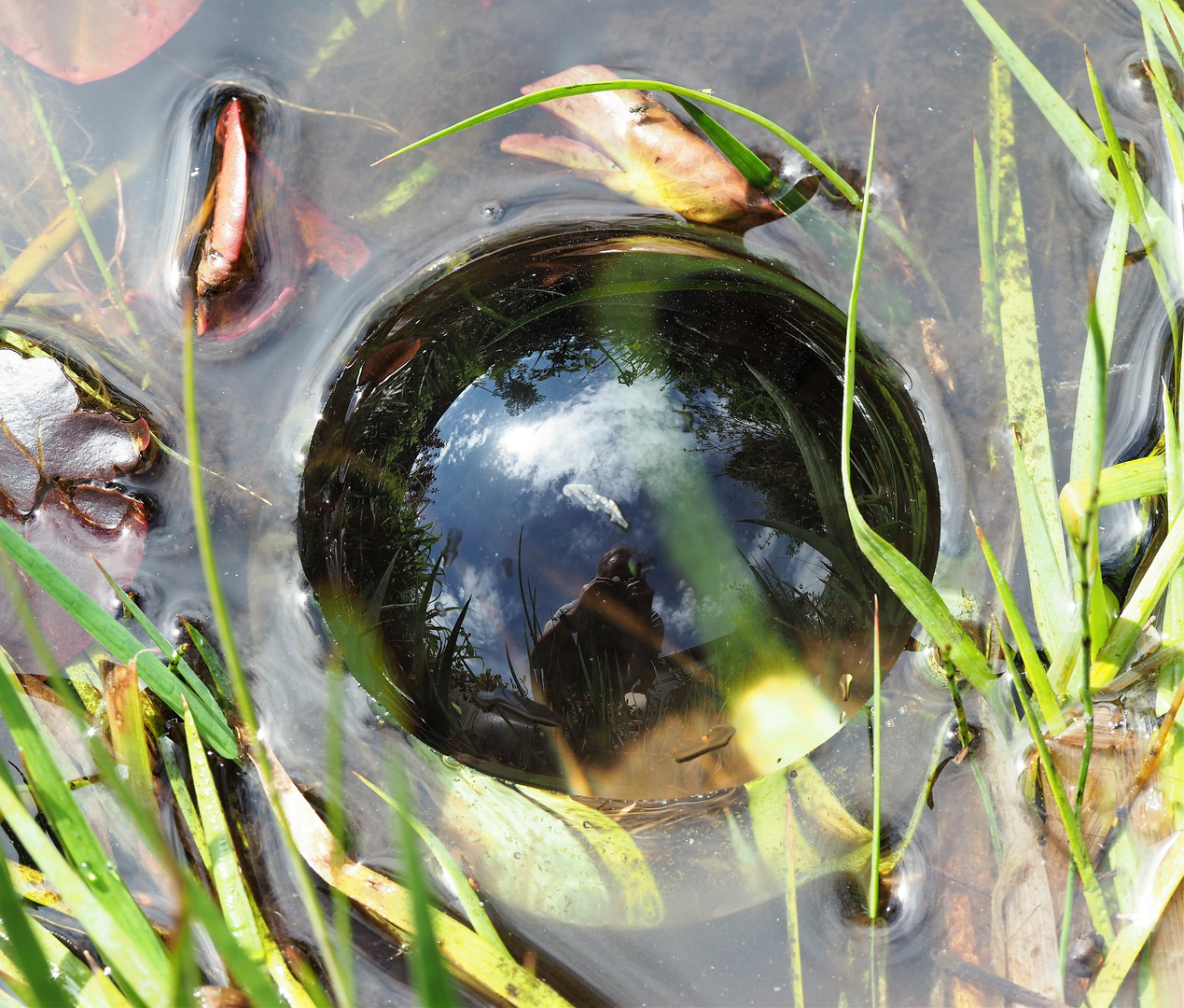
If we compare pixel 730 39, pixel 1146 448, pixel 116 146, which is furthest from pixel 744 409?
pixel 116 146

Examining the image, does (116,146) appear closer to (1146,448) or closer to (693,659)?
(693,659)

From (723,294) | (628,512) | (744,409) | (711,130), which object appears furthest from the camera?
(711,130)

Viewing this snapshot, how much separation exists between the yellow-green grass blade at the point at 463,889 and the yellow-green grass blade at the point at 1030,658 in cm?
122

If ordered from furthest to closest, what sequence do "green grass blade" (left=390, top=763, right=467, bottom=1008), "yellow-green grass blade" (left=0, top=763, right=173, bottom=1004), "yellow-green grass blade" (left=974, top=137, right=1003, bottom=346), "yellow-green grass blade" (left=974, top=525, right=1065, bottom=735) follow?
"yellow-green grass blade" (left=974, top=137, right=1003, bottom=346) → "yellow-green grass blade" (left=974, top=525, right=1065, bottom=735) → "yellow-green grass blade" (left=0, top=763, right=173, bottom=1004) → "green grass blade" (left=390, top=763, right=467, bottom=1008)

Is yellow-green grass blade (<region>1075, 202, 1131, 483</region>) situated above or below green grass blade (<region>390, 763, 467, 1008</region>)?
above

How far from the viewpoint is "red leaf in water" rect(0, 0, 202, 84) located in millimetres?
2377

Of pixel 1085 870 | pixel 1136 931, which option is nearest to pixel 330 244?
pixel 1085 870

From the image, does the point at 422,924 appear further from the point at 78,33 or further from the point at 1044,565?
the point at 78,33

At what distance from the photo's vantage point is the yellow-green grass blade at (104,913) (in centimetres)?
135

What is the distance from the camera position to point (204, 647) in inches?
82.6

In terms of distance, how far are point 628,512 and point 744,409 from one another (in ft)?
1.07

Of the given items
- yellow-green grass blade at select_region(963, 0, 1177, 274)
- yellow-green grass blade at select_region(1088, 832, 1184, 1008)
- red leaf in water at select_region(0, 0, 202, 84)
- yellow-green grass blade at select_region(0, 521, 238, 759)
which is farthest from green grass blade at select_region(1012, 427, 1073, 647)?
red leaf in water at select_region(0, 0, 202, 84)

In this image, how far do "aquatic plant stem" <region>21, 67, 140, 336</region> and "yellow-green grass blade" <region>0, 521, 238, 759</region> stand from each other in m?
0.69

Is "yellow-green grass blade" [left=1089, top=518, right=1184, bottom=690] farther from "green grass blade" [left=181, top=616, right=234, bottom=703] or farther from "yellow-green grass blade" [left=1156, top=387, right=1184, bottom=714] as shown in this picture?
"green grass blade" [left=181, top=616, right=234, bottom=703]
